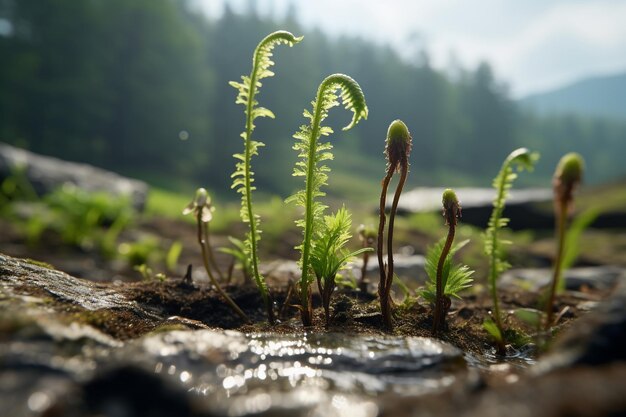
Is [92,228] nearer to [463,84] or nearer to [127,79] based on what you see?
[127,79]

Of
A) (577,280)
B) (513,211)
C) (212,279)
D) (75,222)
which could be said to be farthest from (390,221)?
(513,211)

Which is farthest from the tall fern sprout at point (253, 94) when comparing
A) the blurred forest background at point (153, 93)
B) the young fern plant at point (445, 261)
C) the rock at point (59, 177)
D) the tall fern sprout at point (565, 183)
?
the blurred forest background at point (153, 93)

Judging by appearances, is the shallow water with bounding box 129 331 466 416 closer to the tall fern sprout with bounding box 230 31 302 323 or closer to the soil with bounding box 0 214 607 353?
the soil with bounding box 0 214 607 353

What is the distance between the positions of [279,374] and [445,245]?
99 centimetres

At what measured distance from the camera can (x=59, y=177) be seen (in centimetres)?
1168

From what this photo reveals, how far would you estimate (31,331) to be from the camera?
1.40m

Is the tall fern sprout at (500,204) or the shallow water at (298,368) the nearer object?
the shallow water at (298,368)

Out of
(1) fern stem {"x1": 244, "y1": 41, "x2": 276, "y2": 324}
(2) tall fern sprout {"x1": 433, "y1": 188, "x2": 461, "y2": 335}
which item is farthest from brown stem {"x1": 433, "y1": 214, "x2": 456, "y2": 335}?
(1) fern stem {"x1": 244, "y1": 41, "x2": 276, "y2": 324}

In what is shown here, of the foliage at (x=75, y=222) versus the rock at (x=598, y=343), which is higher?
the foliage at (x=75, y=222)

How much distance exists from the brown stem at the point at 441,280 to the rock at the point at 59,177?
9.45 m

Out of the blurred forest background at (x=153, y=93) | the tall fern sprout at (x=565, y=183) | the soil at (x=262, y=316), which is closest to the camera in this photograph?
the tall fern sprout at (x=565, y=183)

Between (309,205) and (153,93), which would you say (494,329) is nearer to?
(309,205)

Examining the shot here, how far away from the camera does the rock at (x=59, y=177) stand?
10805 mm

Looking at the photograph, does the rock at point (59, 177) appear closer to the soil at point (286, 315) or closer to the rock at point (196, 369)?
the soil at point (286, 315)
